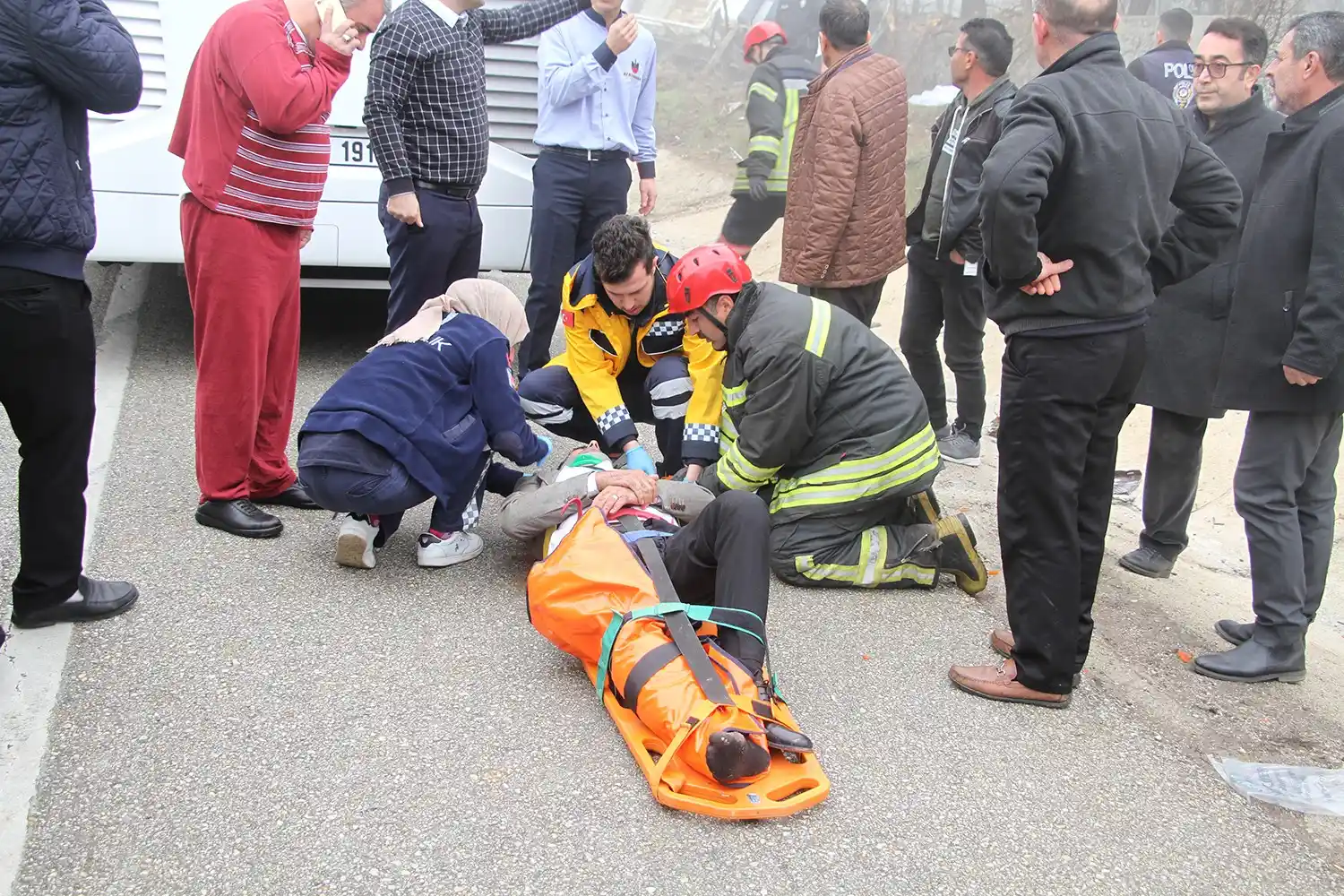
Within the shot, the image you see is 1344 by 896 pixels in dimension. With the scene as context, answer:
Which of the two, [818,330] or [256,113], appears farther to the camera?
[818,330]

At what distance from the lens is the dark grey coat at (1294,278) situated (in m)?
3.69

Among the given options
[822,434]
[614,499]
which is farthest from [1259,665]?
[614,499]

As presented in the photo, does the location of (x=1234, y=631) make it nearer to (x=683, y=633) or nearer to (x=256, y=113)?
(x=683, y=633)

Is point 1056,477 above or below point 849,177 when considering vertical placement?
below

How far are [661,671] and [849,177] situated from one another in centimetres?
331

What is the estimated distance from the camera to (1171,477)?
4672 millimetres

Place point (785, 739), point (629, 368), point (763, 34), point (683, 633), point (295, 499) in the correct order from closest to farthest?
point (785, 739) → point (683, 633) → point (295, 499) → point (629, 368) → point (763, 34)

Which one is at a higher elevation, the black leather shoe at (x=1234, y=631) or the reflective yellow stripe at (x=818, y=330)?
the reflective yellow stripe at (x=818, y=330)

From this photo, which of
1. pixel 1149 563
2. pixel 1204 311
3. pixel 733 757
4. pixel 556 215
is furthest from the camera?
pixel 556 215

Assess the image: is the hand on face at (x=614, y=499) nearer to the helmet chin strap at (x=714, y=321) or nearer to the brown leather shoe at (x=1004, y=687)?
the helmet chin strap at (x=714, y=321)

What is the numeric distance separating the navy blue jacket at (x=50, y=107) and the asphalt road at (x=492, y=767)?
121 cm

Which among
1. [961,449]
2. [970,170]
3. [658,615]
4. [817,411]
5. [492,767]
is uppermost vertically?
[970,170]

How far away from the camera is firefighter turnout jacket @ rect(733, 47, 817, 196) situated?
8039 millimetres

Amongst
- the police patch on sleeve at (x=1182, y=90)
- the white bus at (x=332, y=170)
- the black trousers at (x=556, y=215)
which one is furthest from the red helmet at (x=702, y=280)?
the police patch on sleeve at (x=1182, y=90)
